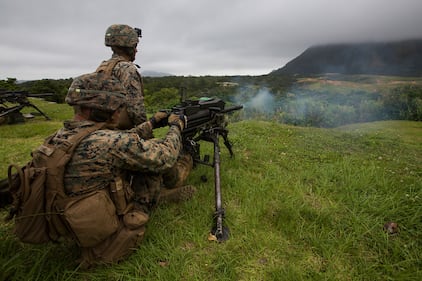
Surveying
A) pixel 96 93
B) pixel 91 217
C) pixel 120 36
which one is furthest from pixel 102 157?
pixel 120 36

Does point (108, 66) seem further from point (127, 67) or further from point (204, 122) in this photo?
point (204, 122)

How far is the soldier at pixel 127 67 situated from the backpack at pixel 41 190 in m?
1.78

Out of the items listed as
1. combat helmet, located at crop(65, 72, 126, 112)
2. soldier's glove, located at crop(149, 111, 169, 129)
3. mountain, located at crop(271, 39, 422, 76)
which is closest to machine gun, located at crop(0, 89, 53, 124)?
soldier's glove, located at crop(149, 111, 169, 129)

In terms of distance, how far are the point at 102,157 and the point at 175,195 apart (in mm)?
1561

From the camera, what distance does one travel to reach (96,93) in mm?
2336

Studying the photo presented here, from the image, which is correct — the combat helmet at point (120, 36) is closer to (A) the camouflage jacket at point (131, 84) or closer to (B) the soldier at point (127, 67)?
(B) the soldier at point (127, 67)

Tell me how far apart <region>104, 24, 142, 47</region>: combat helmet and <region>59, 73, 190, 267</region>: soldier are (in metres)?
1.79

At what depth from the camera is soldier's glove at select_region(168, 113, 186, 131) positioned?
3.13 metres

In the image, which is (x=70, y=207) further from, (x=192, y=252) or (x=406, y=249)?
(x=406, y=249)

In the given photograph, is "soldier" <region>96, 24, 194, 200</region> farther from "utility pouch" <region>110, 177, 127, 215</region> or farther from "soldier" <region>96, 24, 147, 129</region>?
"utility pouch" <region>110, 177, 127, 215</region>

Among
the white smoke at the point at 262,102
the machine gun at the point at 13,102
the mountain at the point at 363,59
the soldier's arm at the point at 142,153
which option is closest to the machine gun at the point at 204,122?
the soldier's arm at the point at 142,153

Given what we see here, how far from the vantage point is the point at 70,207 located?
210 centimetres

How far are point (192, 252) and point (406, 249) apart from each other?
230 cm

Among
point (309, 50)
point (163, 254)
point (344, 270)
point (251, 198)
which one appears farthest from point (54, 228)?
point (309, 50)
